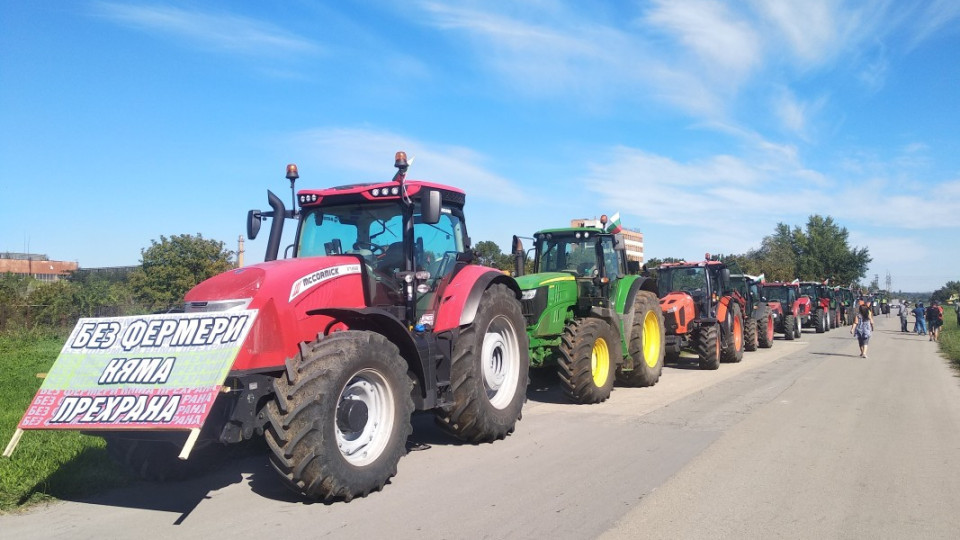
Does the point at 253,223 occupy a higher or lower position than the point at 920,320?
higher

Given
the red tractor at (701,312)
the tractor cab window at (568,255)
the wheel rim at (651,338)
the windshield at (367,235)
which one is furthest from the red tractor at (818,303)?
the windshield at (367,235)

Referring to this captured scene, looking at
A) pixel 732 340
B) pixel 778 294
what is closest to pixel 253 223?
pixel 732 340

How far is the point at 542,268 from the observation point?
11602 mm

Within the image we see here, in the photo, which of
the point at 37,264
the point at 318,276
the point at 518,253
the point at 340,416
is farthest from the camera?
the point at 37,264

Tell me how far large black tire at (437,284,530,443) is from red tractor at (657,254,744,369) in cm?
678

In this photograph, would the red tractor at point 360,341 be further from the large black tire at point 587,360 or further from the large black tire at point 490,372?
the large black tire at point 587,360

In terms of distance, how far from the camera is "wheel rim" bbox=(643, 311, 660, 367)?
12.1 meters

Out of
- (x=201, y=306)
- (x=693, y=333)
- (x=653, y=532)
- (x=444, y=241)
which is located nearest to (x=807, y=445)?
(x=653, y=532)

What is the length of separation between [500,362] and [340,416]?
2.87 m

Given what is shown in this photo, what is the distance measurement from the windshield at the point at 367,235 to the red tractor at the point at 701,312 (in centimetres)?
826

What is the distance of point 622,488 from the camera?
5547mm

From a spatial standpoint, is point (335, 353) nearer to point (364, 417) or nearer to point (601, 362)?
point (364, 417)

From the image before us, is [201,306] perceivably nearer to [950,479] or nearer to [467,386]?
[467,386]

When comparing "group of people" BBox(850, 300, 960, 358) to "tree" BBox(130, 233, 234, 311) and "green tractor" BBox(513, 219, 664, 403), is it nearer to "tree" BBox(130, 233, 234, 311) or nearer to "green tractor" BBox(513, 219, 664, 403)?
"green tractor" BBox(513, 219, 664, 403)
